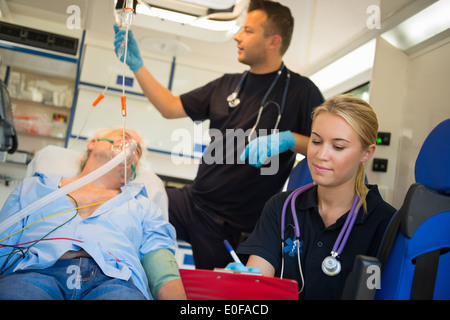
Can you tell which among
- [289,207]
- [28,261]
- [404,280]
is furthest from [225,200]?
[404,280]

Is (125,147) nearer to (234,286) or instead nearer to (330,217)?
(330,217)

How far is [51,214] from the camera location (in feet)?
4.73

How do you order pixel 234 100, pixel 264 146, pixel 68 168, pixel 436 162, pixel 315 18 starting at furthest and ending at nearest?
pixel 315 18, pixel 234 100, pixel 68 168, pixel 264 146, pixel 436 162

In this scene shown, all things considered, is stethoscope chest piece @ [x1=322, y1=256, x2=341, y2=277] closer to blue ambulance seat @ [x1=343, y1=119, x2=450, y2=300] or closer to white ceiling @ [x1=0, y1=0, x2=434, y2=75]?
blue ambulance seat @ [x1=343, y1=119, x2=450, y2=300]

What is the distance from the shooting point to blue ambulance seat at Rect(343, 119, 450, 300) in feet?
2.89

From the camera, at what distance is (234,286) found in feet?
2.64

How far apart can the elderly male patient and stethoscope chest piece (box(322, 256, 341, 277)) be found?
46cm

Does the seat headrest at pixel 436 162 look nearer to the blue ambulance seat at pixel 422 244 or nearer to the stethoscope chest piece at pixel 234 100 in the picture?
the blue ambulance seat at pixel 422 244

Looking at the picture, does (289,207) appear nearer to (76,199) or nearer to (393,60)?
(76,199)

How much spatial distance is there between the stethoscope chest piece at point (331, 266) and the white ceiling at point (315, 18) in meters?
1.26

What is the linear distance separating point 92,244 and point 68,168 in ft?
2.19

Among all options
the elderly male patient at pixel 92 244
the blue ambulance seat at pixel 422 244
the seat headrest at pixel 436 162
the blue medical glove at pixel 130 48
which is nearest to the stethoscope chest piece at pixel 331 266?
the blue ambulance seat at pixel 422 244

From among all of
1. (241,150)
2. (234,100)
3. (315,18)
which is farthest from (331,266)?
(315,18)

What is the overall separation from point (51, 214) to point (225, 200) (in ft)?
2.70
